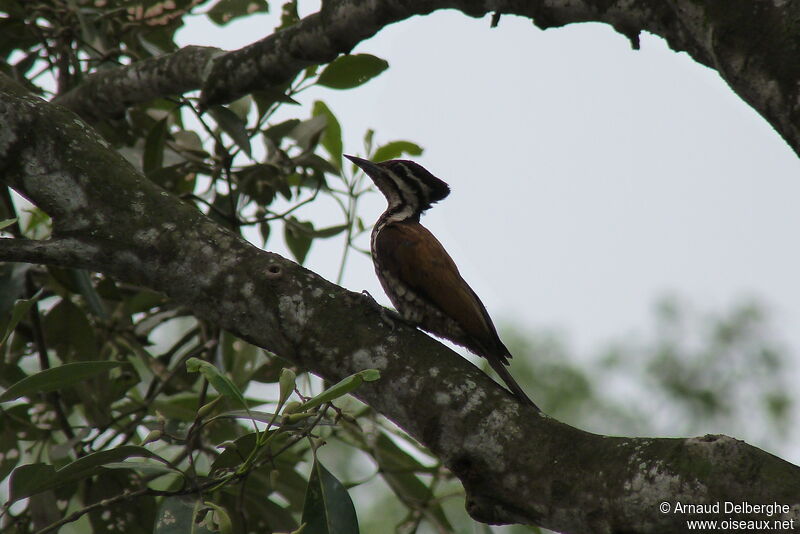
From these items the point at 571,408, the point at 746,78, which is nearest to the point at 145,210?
the point at 746,78

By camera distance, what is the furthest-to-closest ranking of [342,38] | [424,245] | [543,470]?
[424,245]
[342,38]
[543,470]

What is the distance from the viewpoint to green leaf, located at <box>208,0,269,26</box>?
11.7ft

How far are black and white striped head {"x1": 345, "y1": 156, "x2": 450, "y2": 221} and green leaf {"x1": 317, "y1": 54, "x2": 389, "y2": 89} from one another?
0.37 meters

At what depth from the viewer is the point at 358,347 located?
209cm

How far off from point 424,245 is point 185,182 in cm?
114

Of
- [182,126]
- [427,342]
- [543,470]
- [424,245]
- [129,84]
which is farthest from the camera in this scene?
[182,126]

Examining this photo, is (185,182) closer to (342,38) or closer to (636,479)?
(342,38)

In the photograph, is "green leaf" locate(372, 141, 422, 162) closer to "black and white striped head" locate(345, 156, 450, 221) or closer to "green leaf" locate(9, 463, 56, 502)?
"black and white striped head" locate(345, 156, 450, 221)

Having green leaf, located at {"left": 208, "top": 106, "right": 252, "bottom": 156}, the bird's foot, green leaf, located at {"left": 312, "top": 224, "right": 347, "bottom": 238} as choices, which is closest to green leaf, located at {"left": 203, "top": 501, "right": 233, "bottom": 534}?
the bird's foot

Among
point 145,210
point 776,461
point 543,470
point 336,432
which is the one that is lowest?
point 336,432

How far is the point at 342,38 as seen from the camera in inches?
107

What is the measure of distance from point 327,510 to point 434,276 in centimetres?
122

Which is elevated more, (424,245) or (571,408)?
(424,245)

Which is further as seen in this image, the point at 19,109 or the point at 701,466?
the point at 19,109
